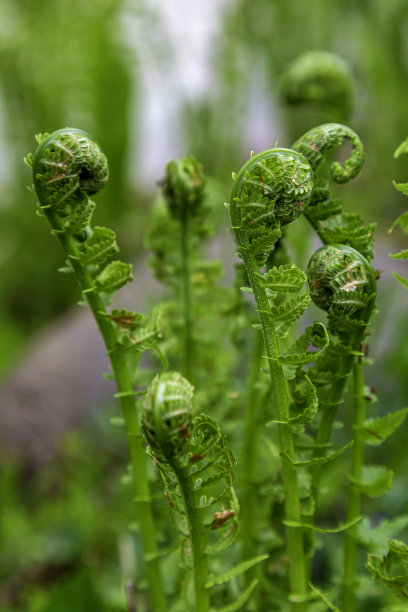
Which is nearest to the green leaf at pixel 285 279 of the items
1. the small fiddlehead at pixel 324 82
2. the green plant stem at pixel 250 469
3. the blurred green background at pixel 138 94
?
the green plant stem at pixel 250 469

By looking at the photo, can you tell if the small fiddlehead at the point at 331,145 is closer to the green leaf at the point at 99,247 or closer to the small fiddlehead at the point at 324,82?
the green leaf at the point at 99,247

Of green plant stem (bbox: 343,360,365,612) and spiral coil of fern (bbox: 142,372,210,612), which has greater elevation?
spiral coil of fern (bbox: 142,372,210,612)

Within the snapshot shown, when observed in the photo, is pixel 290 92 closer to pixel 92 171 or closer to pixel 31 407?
pixel 92 171

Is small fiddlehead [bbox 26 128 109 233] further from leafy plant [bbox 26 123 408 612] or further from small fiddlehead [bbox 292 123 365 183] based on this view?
small fiddlehead [bbox 292 123 365 183]

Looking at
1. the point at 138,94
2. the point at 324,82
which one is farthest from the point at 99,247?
the point at 138,94

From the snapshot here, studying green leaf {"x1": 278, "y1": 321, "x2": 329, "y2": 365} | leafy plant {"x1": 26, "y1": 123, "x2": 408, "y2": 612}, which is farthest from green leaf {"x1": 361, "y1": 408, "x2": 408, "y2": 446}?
green leaf {"x1": 278, "y1": 321, "x2": 329, "y2": 365}

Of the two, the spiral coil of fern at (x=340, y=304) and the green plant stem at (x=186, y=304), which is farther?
the green plant stem at (x=186, y=304)

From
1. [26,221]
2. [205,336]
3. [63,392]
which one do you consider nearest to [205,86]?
[26,221]
